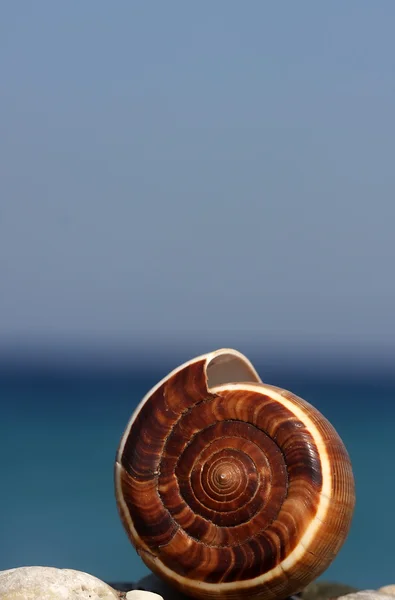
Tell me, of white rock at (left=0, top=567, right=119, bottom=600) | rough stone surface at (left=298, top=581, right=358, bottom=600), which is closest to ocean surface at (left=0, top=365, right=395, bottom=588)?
rough stone surface at (left=298, top=581, right=358, bottom=600)

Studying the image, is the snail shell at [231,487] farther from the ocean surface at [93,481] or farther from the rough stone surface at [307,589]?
the ocean surface at [93,481]

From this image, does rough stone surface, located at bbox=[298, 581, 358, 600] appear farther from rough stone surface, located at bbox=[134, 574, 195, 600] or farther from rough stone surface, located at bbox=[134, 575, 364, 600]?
rough stone surface, located at bbox=[134, 574, 195, 600]

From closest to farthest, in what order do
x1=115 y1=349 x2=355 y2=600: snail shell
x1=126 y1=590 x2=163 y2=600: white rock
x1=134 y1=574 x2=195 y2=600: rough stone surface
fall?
x1=115 y1=349 x2=355 y2=600: snail shell < x1=126 y1=590 x2=163 y2=600: white rock < x1=134 y1=574 x2=195 y2=600: rough stone surface

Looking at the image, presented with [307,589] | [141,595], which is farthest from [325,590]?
[141,595]

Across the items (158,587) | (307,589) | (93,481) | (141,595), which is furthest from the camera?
(93,481)

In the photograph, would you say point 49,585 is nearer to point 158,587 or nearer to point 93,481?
point 158,587

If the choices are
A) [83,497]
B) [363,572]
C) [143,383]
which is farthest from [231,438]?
[143,383]
